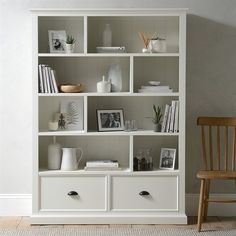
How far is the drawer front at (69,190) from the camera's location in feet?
15.4

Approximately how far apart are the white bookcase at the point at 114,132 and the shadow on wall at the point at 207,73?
0.46ft

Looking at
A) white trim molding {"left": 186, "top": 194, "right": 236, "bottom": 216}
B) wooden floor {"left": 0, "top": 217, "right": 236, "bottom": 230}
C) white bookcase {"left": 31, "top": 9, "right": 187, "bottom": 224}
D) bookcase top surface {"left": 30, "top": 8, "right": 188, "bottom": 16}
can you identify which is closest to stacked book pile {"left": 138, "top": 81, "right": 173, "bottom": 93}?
white bookcase {"left": 31, "top": 9, "right": 187, "bottom": 224}

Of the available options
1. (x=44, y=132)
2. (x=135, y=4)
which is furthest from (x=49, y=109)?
(x=135, y=4)

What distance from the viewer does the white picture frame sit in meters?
4.85

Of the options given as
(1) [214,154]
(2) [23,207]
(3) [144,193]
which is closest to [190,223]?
(3) [144,193]

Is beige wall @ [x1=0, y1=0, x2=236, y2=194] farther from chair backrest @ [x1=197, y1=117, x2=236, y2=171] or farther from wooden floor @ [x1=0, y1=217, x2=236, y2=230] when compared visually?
wooden floor @ [x1=0, y1=217, x2=236, y2=230]

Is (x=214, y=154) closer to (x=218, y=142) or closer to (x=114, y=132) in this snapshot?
(x=218, y=142)

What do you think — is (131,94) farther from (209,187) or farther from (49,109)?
(209,187)

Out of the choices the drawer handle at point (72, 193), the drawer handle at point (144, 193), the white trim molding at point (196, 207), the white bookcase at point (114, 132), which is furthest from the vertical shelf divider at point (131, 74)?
the white trim molding at point (196, 207)

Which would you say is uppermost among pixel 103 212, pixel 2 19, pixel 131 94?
pixel 2 19

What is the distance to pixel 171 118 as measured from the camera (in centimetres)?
466

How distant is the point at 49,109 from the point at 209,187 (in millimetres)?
1516

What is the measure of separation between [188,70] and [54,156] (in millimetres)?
1359

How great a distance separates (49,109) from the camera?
16.1ft
